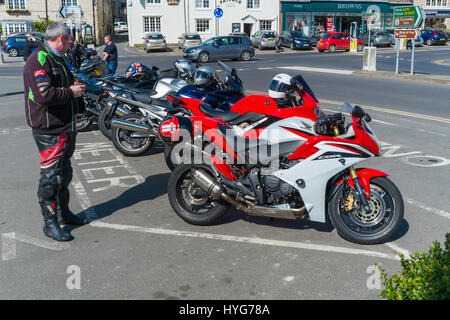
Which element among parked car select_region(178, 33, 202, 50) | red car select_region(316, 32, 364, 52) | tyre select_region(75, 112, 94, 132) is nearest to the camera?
tyre select_region(75, 112, 94, 132)

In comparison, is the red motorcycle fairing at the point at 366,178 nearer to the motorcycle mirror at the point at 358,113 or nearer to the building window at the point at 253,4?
the motorcycle mirror at the point at 358,113

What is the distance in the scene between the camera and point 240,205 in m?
4.82

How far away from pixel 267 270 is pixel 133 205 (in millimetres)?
2283

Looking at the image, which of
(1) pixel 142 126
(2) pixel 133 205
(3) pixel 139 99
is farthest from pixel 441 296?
(3) pixel 139 99

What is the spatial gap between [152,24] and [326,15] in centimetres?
1935

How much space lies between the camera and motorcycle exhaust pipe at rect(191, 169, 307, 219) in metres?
4.62

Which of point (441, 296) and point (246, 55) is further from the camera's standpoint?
point (246, 55)

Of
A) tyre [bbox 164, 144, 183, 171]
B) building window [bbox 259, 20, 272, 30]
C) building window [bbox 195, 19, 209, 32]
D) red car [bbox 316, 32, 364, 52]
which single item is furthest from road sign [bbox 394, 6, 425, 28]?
building window [bbox 259, 20, 272, 30]

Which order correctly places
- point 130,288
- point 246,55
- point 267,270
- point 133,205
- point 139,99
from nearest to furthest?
point 130,288 < point 267,270 < point 133,205 < point 139,99 < point 246,55

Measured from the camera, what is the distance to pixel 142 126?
23.5 ft

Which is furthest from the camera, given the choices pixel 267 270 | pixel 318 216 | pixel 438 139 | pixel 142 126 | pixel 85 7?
pixel 85 7

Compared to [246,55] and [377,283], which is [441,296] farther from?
[246,55]

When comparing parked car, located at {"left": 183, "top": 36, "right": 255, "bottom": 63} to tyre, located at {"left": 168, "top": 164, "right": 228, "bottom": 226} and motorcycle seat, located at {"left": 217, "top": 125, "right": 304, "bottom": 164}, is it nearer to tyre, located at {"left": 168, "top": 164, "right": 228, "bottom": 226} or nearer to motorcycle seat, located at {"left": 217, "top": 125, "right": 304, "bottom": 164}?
tyre, located at {"left": 168, "top": 164, "right": 228, "bottom": 226}

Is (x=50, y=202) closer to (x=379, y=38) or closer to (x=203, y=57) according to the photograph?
(x=203, y=57)
